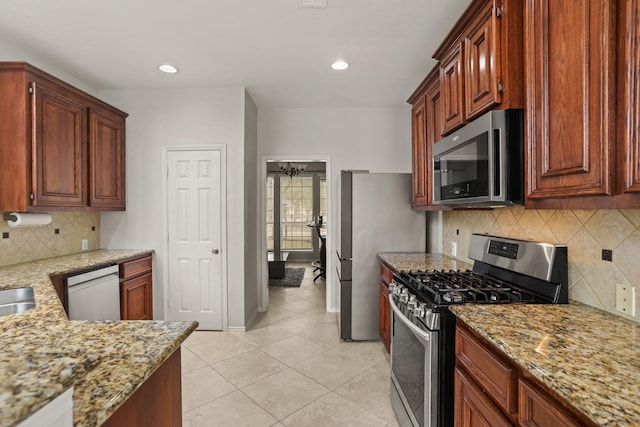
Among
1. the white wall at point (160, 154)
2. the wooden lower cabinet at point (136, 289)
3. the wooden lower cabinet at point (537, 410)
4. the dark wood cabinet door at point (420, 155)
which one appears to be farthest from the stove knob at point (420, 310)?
the wooden lower cabinet at point (136, 289)

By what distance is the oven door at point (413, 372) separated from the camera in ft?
4.96

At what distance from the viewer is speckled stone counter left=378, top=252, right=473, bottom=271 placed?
2.49 meters

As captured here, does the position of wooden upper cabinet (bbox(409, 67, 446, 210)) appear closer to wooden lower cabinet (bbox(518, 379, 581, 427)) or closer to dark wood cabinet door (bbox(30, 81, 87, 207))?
wooden lower cabinet (bbox(518, 379, 581, 427))

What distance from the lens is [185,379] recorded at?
2.51 metres

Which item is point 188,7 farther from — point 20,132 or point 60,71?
point 60,71

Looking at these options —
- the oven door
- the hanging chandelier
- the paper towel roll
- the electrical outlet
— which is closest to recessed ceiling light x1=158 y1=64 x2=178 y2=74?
the paper towel roll

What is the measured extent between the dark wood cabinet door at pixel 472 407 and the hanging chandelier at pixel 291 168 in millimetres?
6163

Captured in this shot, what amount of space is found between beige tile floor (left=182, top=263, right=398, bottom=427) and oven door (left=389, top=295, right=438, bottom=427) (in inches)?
9.8

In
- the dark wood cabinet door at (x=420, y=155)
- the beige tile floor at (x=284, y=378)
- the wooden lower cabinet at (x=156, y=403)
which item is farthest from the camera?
the dark wood cabinet door at (x=420, y=155)

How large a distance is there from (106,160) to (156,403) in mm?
2982

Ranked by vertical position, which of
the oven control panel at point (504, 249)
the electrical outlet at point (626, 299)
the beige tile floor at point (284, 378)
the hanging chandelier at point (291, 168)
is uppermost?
the hanging chandelier at point (291, 168)

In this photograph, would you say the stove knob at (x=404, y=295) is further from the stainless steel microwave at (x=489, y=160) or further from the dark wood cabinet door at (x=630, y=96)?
the dark wood cabinet door at (x=630, y=96)

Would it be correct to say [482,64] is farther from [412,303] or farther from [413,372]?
[413,372]

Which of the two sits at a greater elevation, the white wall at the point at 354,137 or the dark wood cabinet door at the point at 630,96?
the white wall at the point at 354,137
